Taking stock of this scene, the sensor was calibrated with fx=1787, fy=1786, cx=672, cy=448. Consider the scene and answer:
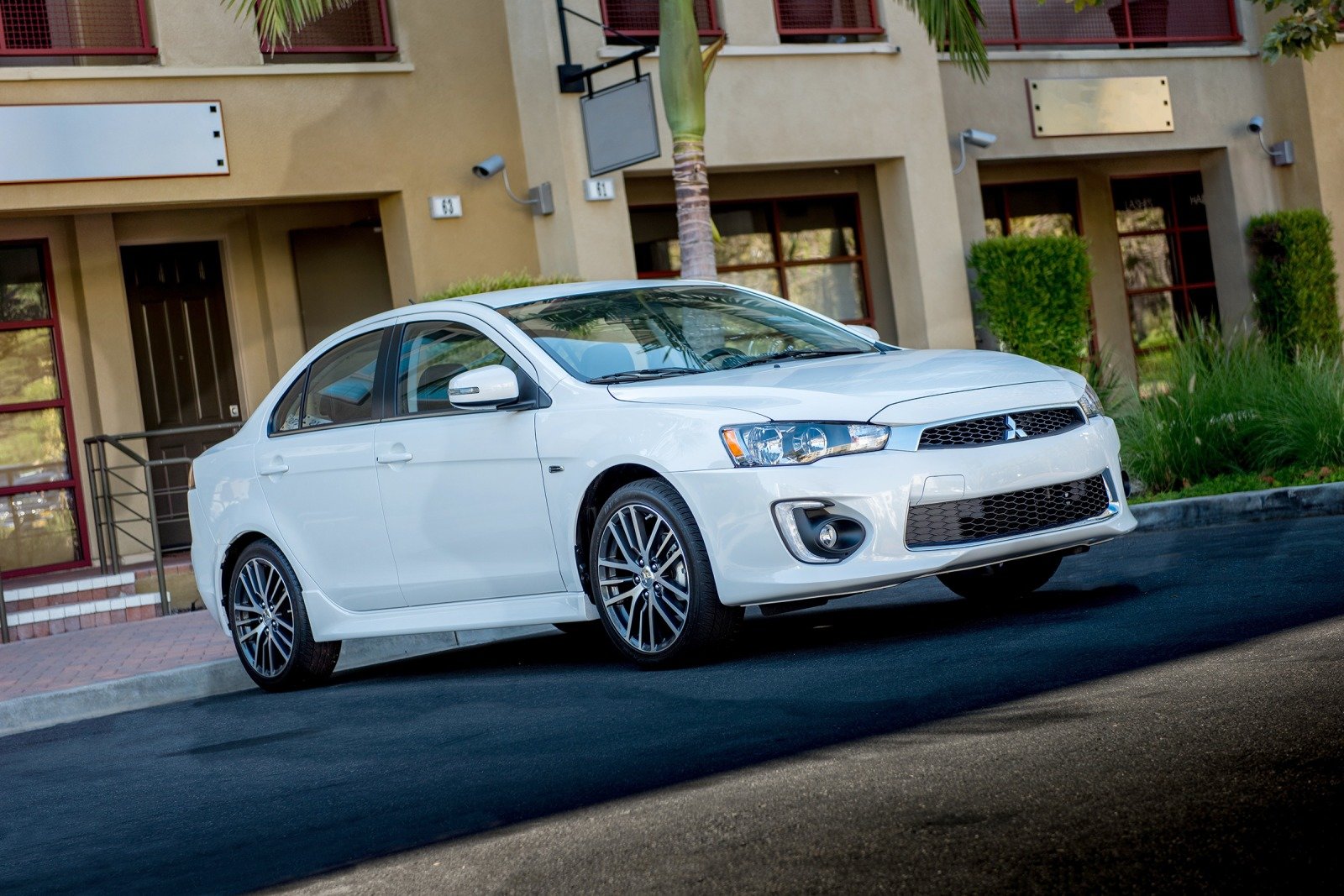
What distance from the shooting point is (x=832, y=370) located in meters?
6.86

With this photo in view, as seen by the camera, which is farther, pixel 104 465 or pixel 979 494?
pixel 104 465

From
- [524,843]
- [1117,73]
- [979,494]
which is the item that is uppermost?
[1117,73]

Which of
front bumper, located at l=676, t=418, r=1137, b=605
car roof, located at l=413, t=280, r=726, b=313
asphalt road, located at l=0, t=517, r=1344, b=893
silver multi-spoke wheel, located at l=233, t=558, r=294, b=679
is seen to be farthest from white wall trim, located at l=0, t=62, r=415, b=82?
front bumper, located at l=676, t=418, r=1137, b=605

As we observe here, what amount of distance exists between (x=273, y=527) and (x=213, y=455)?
750mm

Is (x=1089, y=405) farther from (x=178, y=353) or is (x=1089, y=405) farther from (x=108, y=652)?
(x=178, y=353)

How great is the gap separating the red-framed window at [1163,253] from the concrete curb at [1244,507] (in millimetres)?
11732

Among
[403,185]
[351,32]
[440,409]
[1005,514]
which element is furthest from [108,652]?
[351,32]

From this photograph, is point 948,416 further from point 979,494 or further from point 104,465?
point 104,465

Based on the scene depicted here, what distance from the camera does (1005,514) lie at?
6555 millimetres

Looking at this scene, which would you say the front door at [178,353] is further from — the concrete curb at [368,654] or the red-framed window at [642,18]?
the concrete curb at [368,654]

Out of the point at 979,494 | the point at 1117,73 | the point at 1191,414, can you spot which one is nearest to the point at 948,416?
the point at 979,494

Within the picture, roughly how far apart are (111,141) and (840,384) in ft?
33.0

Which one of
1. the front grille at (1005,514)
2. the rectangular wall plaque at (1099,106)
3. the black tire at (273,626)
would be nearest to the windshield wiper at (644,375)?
the front grille at (1005,514)

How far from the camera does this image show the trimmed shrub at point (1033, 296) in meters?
18.5
